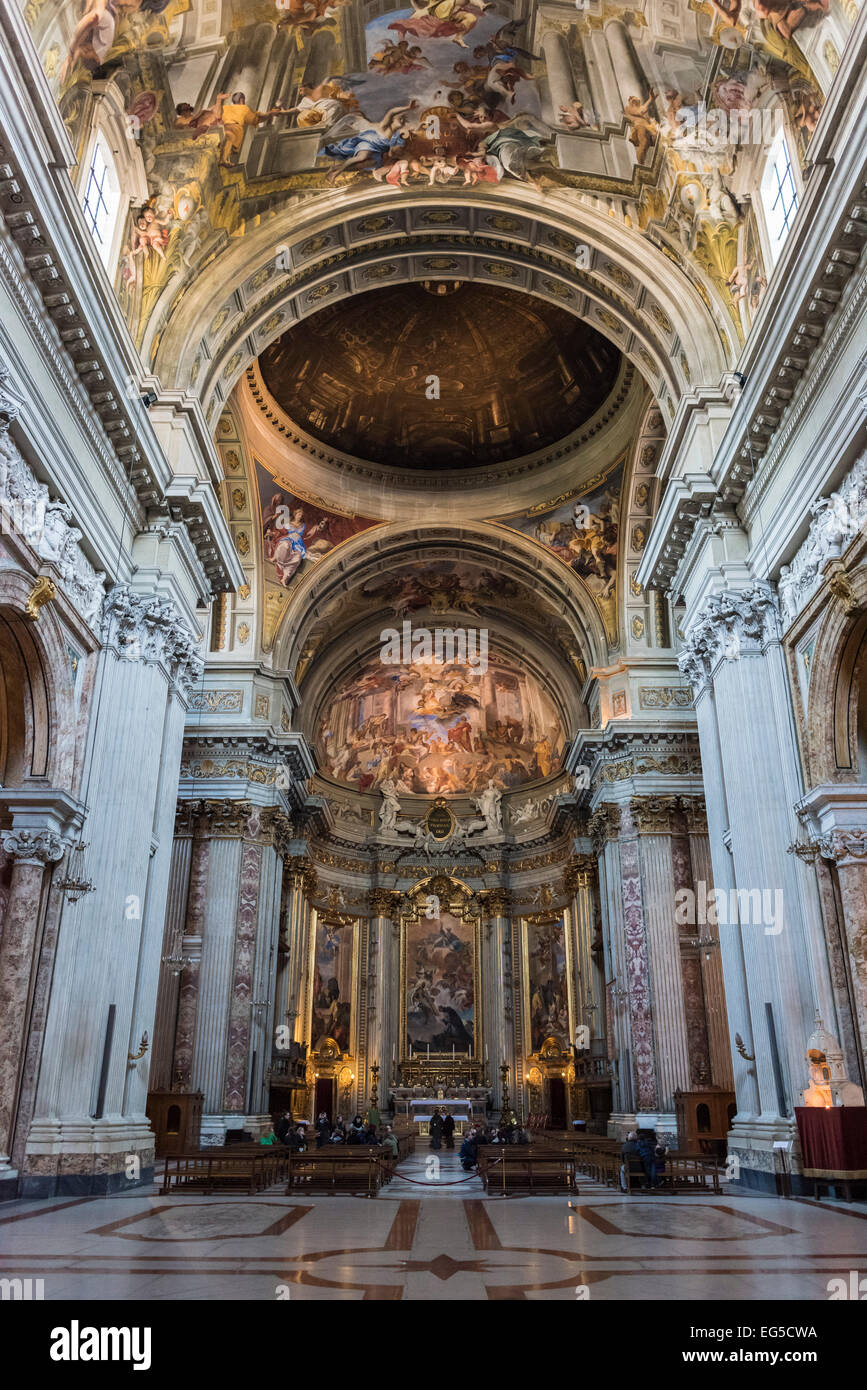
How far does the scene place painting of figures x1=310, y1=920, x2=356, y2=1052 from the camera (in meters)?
30.3

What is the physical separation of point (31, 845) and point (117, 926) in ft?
5.71

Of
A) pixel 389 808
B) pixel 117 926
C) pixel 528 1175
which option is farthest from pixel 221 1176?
pixel 389 808

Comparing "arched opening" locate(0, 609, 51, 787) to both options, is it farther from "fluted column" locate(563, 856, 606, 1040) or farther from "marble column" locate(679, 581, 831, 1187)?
"fluted column" locate(563, 856, 606, 1040)

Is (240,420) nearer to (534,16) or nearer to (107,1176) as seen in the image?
(534,16)

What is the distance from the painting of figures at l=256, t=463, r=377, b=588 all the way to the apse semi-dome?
6.11 feet

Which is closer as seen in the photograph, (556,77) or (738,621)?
(738,621)

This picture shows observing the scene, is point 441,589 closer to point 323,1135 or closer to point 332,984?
point 332,984

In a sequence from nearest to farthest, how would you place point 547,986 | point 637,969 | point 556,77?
point 556,77 → point 637,969 → point 547,986

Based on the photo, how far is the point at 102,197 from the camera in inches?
539

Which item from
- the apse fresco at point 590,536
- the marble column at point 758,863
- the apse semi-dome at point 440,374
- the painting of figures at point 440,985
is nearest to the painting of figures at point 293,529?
the apse semi-dome at point 440,374

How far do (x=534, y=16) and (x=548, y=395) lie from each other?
11.4 metres

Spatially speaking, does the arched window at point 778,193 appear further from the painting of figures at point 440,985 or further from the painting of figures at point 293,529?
the painting of figures at point 440,985
